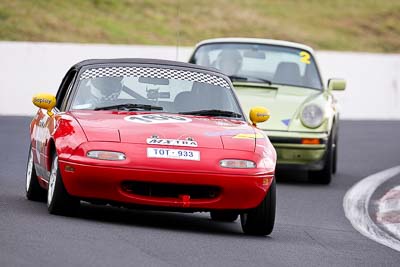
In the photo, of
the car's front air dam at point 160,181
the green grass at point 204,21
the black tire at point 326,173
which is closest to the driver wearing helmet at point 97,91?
the car's front air dam at point 160,181

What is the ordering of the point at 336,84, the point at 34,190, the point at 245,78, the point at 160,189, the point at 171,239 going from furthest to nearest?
1. the point at 336,84
2. the point at 245,78
3. the point at 34,190
4. the point at 160,189
5. the point at 171,239

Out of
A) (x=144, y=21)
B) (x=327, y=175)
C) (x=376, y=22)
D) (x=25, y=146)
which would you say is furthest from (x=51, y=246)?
(x=376, y=22)

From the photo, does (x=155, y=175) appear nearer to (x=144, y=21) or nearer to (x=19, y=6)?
(x=19, y=6)

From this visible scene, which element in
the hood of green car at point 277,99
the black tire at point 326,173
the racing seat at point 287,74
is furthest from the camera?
the racing seat at point 287,74

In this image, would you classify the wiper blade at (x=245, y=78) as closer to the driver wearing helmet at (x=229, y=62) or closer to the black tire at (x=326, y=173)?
the driver wearing helmet at (x=229, y=62)

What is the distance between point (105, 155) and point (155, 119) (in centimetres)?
74

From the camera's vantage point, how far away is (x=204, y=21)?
130 feet

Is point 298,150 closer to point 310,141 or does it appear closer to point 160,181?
point 310,141

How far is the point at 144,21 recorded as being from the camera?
3819 cm

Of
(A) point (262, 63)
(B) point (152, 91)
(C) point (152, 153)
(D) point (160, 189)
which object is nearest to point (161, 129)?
(C) point (152, 153)

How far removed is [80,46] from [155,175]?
15.8 metres

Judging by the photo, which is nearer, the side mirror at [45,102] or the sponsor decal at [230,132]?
the sponsor decal at [230,132]

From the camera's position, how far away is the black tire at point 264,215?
29.6 ft

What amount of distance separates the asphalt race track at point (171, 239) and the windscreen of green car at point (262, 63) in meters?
2.93
